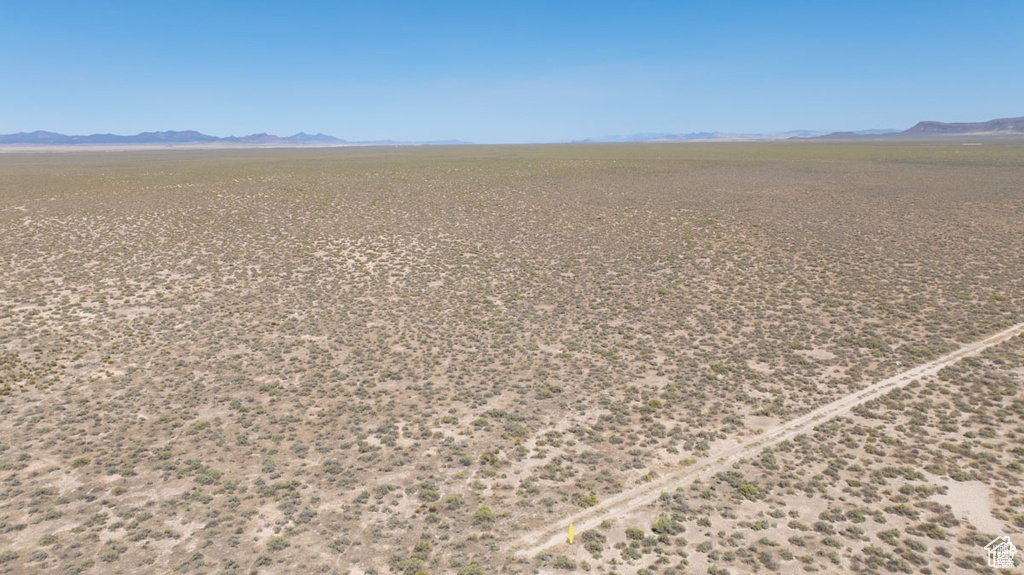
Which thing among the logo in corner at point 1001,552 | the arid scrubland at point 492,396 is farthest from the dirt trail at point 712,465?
the logo in corner at point 1001,552

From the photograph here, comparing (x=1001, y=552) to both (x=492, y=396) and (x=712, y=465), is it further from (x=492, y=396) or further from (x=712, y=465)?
(x=492, y=396)

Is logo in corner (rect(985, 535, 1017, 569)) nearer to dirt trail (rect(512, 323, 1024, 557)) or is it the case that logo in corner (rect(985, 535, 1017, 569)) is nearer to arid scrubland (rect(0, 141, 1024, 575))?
arid scrubland (rect(0, 141, 1024, 575))

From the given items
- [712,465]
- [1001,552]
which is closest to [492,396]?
[712,465]

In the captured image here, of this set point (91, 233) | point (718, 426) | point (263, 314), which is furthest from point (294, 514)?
point (91, 233)

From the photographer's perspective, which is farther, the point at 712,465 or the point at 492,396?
the point at 492,396

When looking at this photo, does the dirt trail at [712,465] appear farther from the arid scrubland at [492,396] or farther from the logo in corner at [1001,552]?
the logo in corner at [1001,552]

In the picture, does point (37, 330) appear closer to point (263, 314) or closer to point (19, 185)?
→ point (263, 314)
